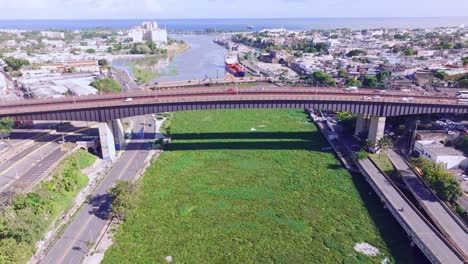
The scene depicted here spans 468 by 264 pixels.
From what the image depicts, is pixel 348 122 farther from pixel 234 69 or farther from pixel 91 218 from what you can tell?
pixel 234 69

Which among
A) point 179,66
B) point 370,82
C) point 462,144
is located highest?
point 370,82

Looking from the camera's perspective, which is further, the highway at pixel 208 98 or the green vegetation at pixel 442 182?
the highway at pixel 208 98

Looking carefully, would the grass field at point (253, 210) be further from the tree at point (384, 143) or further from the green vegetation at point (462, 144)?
the green vegetation at point (462, 144)

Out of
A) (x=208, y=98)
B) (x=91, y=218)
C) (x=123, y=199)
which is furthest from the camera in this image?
(x=208, y=98)

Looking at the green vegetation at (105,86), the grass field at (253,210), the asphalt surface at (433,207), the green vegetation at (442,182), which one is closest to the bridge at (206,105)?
the grass field at (253,210)

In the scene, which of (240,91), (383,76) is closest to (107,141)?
(240,91)

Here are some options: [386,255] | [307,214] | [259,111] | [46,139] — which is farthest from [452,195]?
[46,139]

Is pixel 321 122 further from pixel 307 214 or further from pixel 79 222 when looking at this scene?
Result: pixel 79 222
